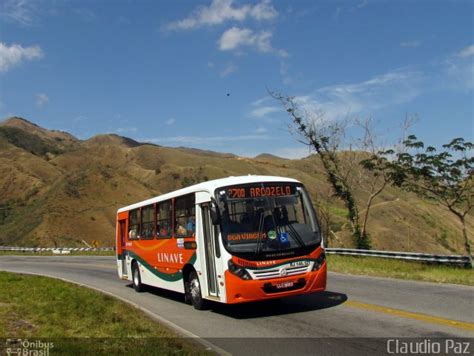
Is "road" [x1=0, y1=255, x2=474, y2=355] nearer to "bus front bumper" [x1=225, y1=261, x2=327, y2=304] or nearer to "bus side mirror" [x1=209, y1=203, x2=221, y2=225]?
"bus front bumper" [x1=225, y1=261, x2=327, y2=304]

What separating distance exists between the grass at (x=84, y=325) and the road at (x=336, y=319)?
709mm

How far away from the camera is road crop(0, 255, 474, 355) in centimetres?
831

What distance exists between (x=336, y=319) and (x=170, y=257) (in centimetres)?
541

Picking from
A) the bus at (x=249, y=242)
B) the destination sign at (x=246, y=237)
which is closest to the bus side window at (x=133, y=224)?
the bus at (x=249, y=242)

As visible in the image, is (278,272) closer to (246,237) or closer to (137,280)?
(246,237)

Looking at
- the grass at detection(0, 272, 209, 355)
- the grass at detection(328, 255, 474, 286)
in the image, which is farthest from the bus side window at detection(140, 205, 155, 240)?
the grass at detection(328, 255, 474, 286)

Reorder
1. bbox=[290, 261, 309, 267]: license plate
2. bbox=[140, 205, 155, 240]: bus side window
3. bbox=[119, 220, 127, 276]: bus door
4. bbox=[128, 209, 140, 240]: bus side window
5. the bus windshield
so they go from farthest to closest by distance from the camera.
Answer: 1. bbox=[119, 220, 127, 276]: bus door
2. bbox=[128, 209, 140, 240]: bus side window
3. bbox=[140, 205, 155, 240]: bus side window
4. bbox=[290, 261, 309, 267]: license plate
5. the bus windshield

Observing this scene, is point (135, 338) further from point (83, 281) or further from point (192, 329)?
point (83, 281)

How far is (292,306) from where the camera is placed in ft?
39.0

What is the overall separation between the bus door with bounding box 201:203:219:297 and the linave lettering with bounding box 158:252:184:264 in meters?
1.70

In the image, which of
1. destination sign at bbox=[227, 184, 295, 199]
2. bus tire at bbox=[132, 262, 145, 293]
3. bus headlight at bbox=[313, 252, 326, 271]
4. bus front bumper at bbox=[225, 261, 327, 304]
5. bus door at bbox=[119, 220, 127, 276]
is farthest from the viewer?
bus door at bbox=[119, 220, 127, 276]

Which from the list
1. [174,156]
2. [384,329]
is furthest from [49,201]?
[174,156]

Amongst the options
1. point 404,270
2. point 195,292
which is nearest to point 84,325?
point 195,292

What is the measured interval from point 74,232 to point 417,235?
47.0 m
